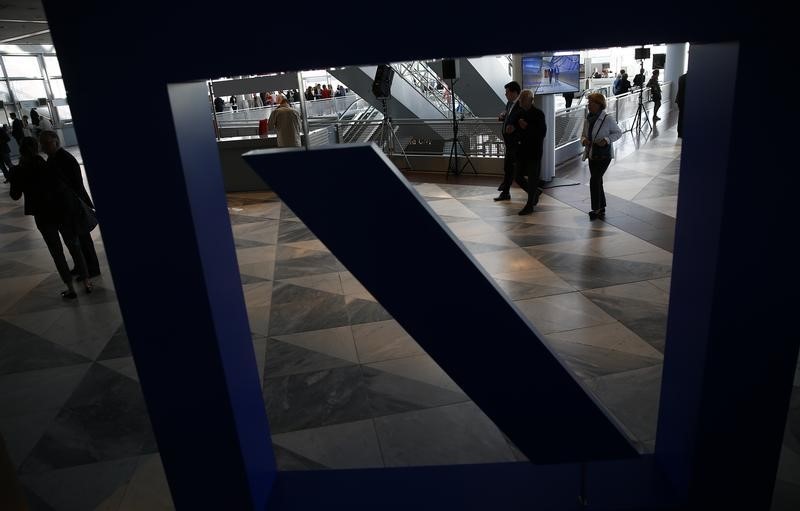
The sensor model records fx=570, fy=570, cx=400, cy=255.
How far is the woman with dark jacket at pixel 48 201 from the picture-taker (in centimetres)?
554

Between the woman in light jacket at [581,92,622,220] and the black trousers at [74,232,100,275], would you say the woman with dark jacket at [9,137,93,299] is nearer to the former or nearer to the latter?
the black trousers at [74,232,100,275]

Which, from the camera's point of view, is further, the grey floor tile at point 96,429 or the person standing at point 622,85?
the person standing at point 622,85

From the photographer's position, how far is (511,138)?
830 cm

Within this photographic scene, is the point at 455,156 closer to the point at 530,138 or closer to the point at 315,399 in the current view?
the point at 530,138

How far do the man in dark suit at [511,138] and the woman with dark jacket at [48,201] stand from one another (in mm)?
5579

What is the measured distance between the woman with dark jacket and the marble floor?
547 mm

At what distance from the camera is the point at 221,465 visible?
2387 millimetres

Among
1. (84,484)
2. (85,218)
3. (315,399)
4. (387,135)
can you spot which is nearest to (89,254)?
(85,218)

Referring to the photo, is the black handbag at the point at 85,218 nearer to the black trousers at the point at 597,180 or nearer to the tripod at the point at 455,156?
the black trousers at the point at 597,180

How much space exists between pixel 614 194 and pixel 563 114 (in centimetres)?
270

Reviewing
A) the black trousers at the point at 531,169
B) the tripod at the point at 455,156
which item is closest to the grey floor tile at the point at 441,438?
the black trousers at the point at 531,169

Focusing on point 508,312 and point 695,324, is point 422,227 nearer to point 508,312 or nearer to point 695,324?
point 508,312

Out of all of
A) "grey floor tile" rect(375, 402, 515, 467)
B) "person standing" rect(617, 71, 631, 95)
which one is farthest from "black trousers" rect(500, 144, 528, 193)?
"person standing" rect(617, 71, 631, 95)

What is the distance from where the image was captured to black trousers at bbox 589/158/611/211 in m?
7.14
